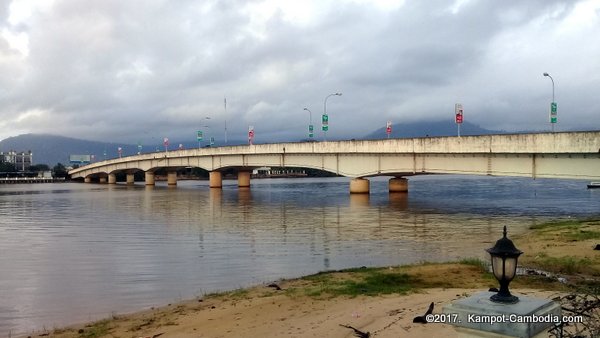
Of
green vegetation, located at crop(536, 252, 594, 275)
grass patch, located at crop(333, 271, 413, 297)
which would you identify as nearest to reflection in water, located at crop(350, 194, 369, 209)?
green vegetation, located at crop(536, 252, 594, 275)

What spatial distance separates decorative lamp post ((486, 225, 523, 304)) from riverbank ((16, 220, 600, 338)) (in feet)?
13.5

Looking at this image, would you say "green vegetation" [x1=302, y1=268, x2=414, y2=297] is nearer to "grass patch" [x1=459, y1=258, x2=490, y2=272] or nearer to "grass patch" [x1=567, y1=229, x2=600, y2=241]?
"grass patch" [x1=459, y1=258, x2=490, y2=272]

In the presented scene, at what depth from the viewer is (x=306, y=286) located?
15719mm

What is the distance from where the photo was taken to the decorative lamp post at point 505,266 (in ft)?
18.8

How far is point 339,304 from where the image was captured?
1297 cm

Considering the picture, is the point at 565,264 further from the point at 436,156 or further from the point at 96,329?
the point at 436,156

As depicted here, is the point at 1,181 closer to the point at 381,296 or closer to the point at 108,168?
the point at 108,168

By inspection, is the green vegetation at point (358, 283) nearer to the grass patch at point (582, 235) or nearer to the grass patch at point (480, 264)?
the grass patch at point (480, 264)

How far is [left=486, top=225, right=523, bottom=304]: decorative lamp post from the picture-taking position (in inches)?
225

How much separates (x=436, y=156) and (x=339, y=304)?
43057mm

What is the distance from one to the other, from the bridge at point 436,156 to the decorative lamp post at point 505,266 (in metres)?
37.2

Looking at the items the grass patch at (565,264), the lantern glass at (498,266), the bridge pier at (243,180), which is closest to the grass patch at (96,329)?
the lantern glass at (498,266)

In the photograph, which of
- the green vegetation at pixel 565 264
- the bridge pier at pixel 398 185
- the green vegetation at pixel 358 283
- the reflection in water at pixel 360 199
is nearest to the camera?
the green vegetation at pixel 358 283

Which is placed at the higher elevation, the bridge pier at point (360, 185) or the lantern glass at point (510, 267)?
the lantern glass at point (510, 267)
